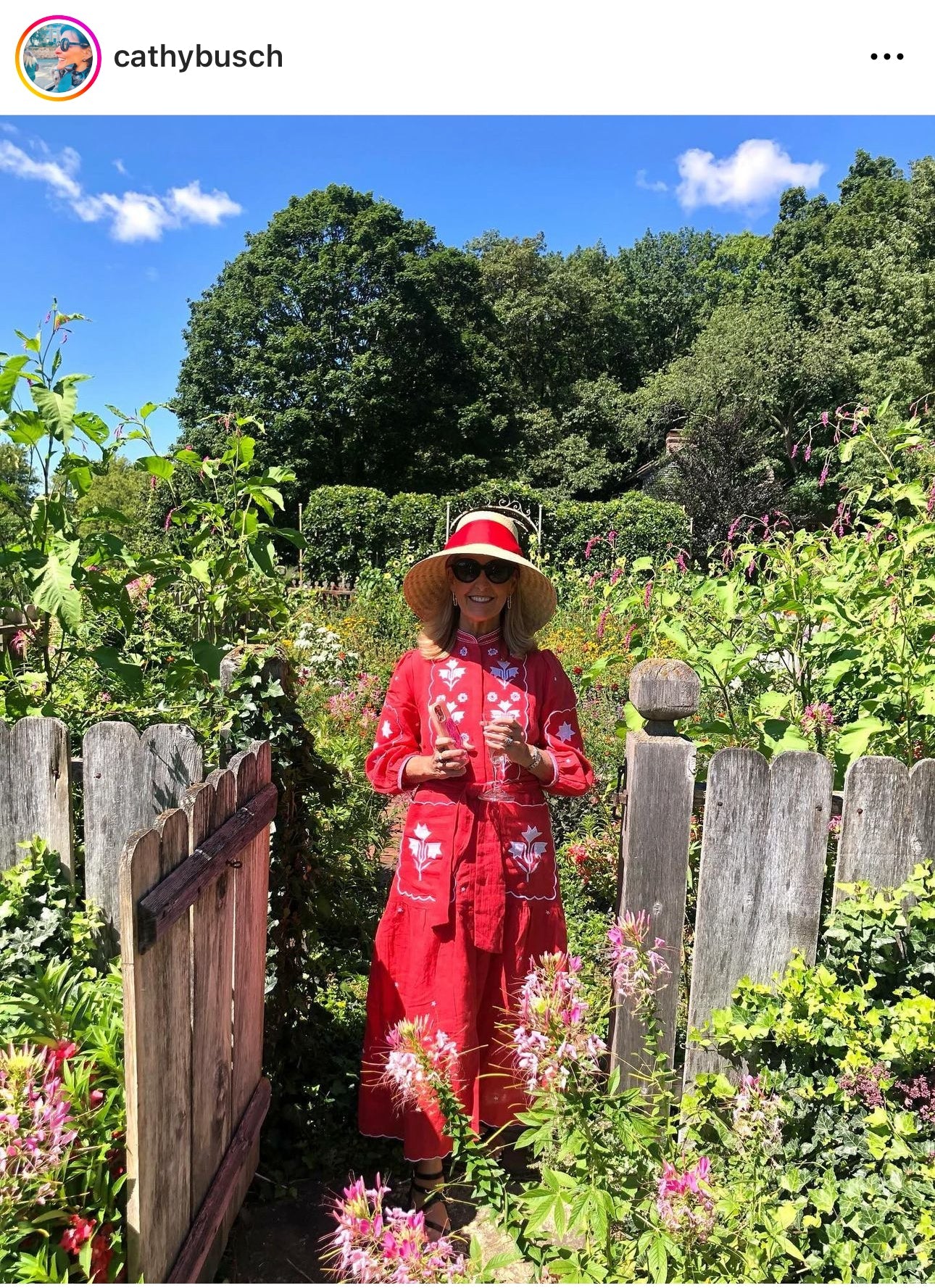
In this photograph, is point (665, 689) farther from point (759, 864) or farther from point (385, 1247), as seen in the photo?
point (385, 1247)

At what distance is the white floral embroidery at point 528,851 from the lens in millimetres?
2240

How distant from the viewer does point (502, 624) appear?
95.0 inches

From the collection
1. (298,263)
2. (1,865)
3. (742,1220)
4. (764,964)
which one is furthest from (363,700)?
(298,263)

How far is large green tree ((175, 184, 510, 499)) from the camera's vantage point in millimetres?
25953

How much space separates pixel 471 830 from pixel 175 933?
0.89 m

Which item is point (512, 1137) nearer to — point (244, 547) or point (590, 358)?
point (244, 547)

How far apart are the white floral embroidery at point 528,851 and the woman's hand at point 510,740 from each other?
22 cm

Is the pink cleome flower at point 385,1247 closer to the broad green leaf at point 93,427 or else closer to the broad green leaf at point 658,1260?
the broad green leaf at point 658,1260

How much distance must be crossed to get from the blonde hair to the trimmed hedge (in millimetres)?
12681

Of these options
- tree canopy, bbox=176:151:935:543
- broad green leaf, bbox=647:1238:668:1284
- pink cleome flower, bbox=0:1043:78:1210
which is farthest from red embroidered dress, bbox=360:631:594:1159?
tree canopy, bbox=176:151:935:543

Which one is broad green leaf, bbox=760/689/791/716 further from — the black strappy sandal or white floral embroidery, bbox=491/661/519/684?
the black strappy sandal

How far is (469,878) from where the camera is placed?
2.20 m

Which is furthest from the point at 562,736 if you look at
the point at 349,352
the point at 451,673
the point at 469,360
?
the point at 469,360

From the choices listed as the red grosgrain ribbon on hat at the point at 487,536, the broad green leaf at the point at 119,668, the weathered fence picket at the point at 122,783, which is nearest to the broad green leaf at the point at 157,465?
the broad green leaf at the point at 119,668
